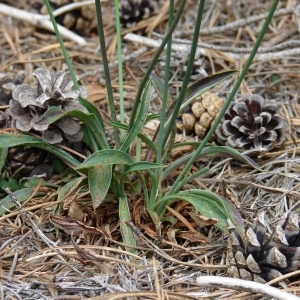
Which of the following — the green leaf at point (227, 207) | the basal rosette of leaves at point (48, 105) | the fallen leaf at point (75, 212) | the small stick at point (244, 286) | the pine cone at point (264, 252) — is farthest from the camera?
the basal rosette of leaves at point (48, 105)

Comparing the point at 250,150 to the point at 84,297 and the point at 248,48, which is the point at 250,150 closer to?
the point at 248,48

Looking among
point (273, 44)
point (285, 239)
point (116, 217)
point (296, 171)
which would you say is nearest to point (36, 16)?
point (273, 44)

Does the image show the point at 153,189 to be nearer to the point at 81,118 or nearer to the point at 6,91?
the point at 81,118

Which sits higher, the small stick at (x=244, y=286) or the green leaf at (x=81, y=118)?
the green leaf at (x=81, y=118)

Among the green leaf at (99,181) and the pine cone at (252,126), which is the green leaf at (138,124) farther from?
the pine cone at (252,126)

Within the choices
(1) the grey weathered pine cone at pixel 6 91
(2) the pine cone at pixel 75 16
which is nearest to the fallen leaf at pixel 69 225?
(1) the grey weathered pine cone at pixel 6 91

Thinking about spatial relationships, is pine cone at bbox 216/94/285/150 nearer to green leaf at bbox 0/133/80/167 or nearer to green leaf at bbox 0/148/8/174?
green leaf at bbox 0/133/80/167

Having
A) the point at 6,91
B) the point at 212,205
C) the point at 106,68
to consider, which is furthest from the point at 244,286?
the point at 6,91
